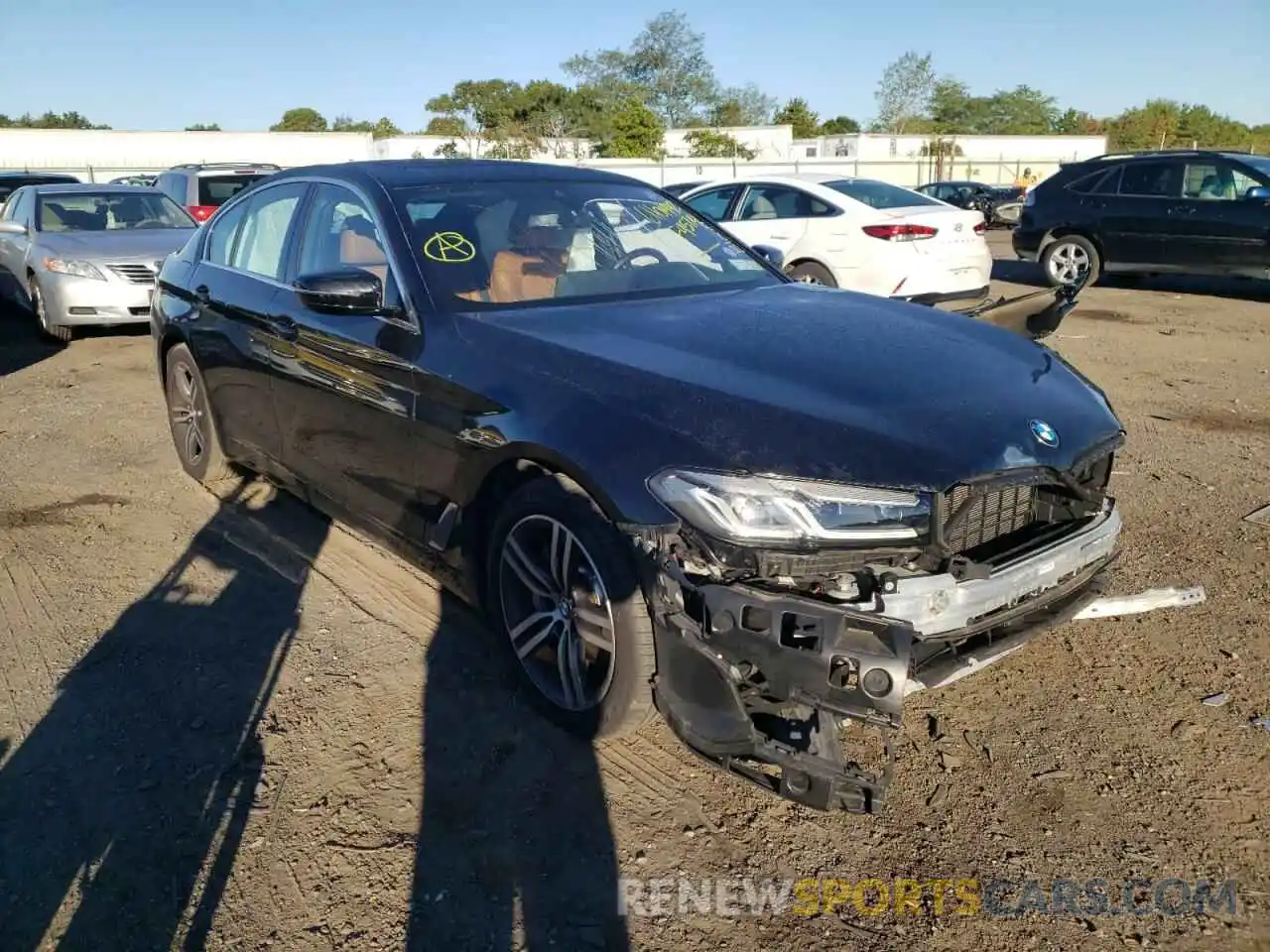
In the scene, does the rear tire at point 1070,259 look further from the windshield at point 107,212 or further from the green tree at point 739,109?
the green tree at point 739,109

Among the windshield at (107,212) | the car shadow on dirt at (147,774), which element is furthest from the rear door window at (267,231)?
the windshield at (107,212)

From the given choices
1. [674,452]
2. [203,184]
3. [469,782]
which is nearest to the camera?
[674,452]

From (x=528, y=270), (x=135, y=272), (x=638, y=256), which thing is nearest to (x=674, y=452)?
(x=528, y=270)

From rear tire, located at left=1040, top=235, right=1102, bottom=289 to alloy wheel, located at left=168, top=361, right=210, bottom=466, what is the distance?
35.7ft

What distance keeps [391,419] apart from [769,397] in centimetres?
146

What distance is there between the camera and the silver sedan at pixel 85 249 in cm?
962

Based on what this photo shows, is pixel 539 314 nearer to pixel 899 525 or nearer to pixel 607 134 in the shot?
pixel 899 525

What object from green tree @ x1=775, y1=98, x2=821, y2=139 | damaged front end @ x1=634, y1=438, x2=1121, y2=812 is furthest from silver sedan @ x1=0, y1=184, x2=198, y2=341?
green tree @ x1=775, y1=98, x2=821, y2=139

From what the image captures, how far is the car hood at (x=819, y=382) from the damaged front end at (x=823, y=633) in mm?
159

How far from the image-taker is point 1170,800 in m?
2.71

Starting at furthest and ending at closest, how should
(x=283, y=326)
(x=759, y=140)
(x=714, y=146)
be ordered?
(x=759, y=140) → (x=714, y=146) → (x=283, y=326)

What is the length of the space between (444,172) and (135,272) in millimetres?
7174

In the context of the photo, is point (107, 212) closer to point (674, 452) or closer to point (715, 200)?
point (715, 200)

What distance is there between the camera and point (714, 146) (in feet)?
193
